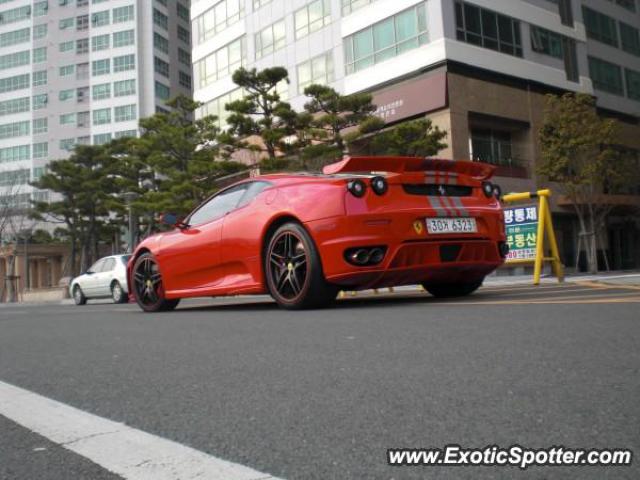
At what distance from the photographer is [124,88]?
69.1m

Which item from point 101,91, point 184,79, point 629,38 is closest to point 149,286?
point 629,38

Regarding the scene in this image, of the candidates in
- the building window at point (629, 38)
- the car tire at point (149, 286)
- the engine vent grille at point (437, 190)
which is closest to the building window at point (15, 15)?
the building window at point (629, 38)

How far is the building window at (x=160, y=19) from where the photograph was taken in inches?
2766

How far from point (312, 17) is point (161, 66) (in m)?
44.1

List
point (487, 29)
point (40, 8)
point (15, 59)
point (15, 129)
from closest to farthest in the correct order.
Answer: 1. point (487, 29)
2. point (15, 129)
3. point (15, 59)
4. point (40, 8)

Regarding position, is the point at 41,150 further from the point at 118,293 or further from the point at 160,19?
the point at 118,293

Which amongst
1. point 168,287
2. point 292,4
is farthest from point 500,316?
point 292,4

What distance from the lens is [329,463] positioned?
1463 millimetres

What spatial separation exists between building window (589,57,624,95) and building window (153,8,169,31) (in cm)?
5075

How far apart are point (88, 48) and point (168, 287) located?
73211mm

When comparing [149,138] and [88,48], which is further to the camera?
[88,48]

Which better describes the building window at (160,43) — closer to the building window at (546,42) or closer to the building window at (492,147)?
the building window at (546,42)

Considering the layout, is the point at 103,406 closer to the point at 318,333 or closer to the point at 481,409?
the point at 481,409

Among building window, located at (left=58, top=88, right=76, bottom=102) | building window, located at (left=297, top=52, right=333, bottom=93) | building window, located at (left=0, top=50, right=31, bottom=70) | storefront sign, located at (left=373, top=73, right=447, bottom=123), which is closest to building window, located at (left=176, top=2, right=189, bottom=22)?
building window, located at (left=58, top=88, right=76, bottom=102)
